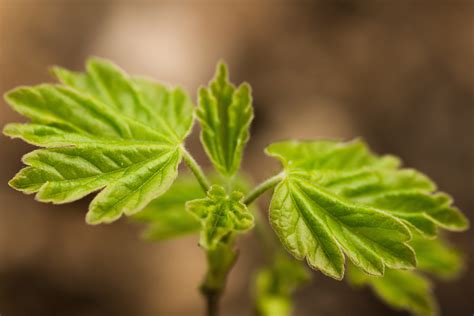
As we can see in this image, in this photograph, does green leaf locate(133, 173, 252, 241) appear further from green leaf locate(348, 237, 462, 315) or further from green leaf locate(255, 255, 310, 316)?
green leaf locate(348, 237, 462, 315)

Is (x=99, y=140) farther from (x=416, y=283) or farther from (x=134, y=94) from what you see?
(x=416, y=283)

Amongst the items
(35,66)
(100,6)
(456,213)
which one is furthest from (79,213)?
(456,213)

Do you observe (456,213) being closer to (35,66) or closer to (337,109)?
(337,109)

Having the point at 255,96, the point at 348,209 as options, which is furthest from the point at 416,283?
the point at 255,96

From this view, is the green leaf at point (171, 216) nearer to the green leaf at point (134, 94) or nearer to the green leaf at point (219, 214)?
the green leaf at point (134, 94)

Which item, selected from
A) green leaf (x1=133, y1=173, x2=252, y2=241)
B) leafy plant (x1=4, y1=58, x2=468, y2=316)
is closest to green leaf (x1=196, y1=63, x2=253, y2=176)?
leafy plant (x1=4, y1=58, x2=468, y2=316)

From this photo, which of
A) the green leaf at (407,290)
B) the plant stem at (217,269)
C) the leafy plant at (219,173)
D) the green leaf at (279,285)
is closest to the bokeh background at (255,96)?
the green leaf at (407,290)
